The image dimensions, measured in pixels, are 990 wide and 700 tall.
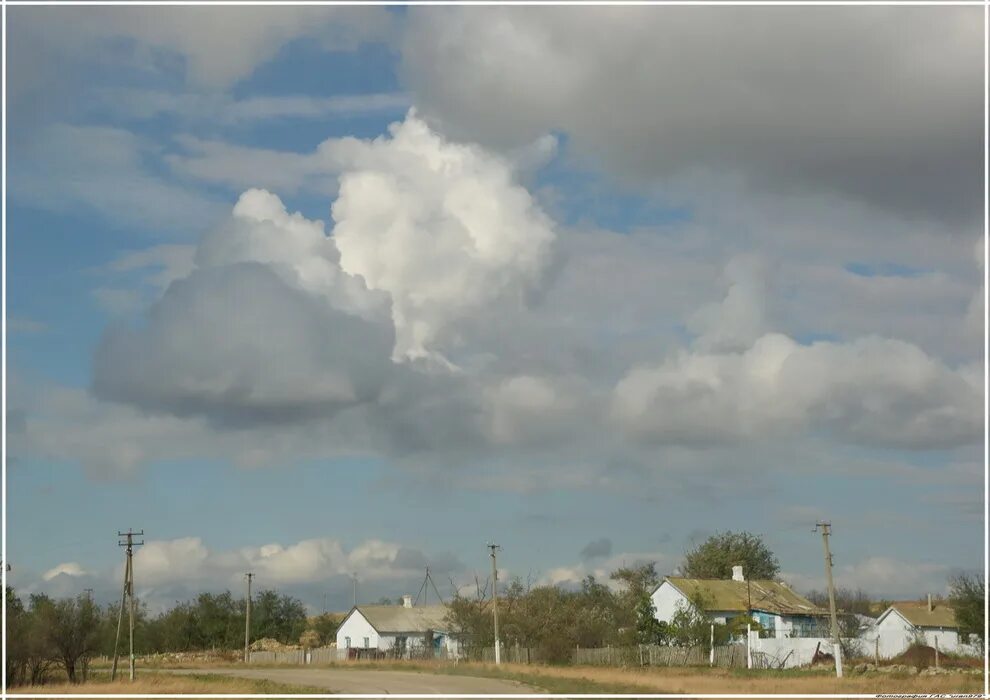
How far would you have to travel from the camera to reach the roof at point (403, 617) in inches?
3949

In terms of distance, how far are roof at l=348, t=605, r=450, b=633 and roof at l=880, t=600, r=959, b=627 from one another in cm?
3795

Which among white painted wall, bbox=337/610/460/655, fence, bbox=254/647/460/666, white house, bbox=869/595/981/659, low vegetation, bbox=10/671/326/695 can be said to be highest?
white house, bbox=869/595/981/659

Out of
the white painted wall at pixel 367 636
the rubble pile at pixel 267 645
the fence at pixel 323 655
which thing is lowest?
the rubble pile at pixel 267 645

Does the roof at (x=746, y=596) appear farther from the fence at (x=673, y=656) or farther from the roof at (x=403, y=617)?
the roof at (x=403, y=617)

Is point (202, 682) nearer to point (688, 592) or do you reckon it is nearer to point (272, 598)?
point (688, 592)

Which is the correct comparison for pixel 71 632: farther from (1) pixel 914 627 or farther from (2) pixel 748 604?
(1) pixel 914 627

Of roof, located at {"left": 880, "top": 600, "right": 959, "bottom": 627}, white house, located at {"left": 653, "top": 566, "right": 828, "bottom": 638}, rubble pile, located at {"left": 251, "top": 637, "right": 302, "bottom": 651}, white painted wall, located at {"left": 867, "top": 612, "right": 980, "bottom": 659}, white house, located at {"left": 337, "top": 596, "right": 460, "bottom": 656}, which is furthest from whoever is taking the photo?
rubble pile, located at {"left": 251, "top": 637, "right": 302, "bottom": 651}

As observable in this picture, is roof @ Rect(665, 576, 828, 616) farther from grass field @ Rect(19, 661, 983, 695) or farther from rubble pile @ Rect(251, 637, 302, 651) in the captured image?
rubble pile @ Rect(251, 637, 302, 651)

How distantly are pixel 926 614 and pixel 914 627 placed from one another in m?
5.10

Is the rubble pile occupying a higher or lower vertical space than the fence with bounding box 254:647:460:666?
lower

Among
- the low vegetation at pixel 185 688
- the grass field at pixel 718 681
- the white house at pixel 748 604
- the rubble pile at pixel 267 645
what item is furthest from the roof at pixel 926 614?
the rubble pile at pixel 267 645

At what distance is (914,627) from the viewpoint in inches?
2975

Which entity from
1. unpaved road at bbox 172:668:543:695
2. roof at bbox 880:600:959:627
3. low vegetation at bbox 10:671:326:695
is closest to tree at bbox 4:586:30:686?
low vegetation at bbox 10:671:326:695

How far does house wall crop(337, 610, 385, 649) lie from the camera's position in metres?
100
